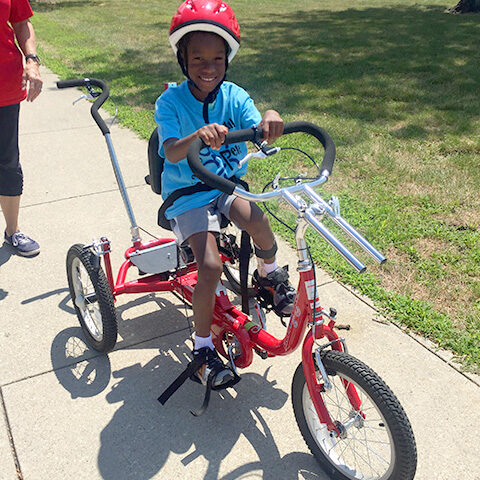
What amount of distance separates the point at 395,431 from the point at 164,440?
107 centimetres

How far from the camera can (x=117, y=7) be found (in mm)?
16547

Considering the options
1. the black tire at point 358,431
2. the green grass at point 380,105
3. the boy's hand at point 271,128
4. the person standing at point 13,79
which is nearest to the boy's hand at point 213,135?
the boy's hand at point 271,128

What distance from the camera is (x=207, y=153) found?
104 inches

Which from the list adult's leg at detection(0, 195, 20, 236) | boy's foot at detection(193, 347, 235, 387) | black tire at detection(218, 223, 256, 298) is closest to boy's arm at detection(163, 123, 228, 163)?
black tire at detection(218, 223, 256, 298)

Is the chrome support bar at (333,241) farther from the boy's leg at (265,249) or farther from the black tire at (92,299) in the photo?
the black tire at (92,299)

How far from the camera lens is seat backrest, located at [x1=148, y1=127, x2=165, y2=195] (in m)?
2.84

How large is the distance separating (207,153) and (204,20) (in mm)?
603

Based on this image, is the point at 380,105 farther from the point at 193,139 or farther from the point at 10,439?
the point at 10,439

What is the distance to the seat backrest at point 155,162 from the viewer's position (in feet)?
9.31

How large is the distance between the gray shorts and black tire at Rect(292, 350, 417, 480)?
79 cm

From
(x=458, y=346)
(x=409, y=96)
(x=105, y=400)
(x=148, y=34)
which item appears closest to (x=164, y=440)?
(x=105, y=400)

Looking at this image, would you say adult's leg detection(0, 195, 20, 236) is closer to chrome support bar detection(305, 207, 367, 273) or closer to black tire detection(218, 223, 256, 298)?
black tire detection(218, 223, 256, 298)

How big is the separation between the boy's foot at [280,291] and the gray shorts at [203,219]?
37 cm

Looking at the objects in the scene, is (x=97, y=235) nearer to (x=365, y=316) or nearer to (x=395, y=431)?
(x=365, y=316)
